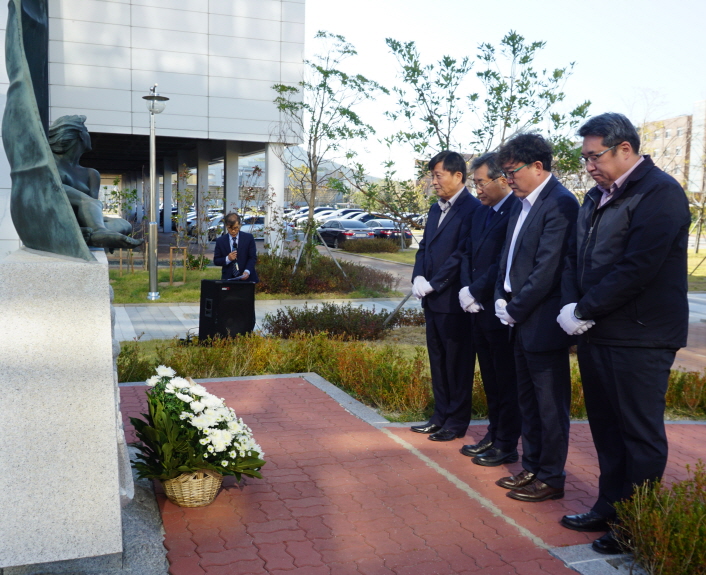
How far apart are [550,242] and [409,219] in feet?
22.8

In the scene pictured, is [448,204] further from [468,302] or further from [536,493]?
[536,493]

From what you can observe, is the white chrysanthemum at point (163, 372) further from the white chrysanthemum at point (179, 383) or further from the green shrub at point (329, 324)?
Answer: the green shrub at point (329, 324)

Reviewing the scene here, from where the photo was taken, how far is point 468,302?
4.96 metres

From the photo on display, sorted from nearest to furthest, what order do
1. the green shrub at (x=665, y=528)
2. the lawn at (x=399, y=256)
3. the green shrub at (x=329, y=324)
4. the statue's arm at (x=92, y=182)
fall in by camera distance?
the green shrub at (x=665, y=528)
the statue's arm at (x=92, y=182)
the green shrub at (x=329, y=324)
the lawn at (x=399, y=256)

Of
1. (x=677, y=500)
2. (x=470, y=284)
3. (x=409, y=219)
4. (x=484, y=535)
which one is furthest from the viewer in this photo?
(x=409, y=219)

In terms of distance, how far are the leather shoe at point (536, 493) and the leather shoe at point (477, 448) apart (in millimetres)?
721

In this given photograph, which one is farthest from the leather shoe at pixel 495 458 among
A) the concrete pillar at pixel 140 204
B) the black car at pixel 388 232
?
the black car at pixel 388 232

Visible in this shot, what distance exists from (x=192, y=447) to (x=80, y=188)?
1573mm

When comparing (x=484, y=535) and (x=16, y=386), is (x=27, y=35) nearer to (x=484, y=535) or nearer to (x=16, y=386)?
(x=16, y=386)

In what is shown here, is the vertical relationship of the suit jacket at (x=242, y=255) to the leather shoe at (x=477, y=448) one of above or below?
above

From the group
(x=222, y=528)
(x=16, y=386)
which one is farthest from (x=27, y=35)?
(x=222, y=528)

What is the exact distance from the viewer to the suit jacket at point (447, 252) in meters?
5.36

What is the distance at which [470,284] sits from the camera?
5.13 meters

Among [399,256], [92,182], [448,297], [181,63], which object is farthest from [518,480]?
[399,256]
